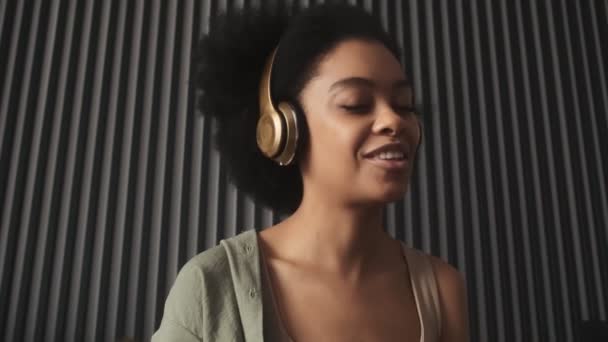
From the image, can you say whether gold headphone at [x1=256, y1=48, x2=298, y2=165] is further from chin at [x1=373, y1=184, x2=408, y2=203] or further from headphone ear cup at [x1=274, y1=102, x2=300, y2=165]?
chin at [x1=373, y1=184, x2=408, y2=203]

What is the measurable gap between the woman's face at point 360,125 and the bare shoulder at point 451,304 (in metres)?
0.26

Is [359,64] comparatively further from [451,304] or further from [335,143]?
[451,304]

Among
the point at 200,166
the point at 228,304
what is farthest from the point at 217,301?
the point at 200,166

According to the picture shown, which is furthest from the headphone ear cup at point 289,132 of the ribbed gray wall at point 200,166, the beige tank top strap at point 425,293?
the ribbed gray wall at point 200,166

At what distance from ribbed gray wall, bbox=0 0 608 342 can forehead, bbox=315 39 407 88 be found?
2.40ft

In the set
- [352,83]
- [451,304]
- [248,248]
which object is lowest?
[451,304]

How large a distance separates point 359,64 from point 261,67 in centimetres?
25

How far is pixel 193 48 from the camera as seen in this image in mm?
1414

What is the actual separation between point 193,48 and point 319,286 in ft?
3.46

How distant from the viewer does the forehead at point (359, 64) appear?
25.1 inches

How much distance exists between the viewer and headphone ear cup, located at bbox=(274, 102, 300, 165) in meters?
0.64

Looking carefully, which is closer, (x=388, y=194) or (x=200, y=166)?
(x=388, y=194)

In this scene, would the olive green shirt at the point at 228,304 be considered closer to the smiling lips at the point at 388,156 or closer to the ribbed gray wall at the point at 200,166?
the smiling lips at the point at 388,156

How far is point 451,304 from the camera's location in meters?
0.74
